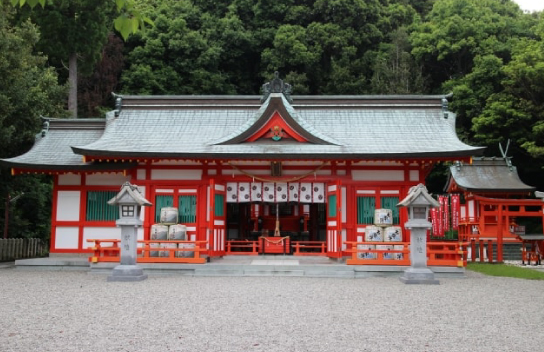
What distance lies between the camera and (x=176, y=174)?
1630cm

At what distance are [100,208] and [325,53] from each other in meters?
27.7

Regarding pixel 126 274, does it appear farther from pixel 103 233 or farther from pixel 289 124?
pixel 289 124

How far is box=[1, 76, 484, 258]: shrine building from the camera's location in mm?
15438

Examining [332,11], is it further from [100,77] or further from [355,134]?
[355,134]

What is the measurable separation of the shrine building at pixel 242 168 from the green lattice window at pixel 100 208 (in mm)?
35

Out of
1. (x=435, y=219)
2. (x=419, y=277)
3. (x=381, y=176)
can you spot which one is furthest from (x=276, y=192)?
(x=435, y=219)

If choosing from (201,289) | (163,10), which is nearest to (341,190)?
(201,289)

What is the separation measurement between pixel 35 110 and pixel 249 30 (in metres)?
25.1

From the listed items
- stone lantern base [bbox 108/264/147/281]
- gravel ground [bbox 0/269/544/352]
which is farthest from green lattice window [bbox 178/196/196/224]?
gravel ground [bbox 0/269/544/352]

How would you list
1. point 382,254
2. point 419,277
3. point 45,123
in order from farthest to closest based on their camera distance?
point 45,123 → point 382,254 → point 419,277

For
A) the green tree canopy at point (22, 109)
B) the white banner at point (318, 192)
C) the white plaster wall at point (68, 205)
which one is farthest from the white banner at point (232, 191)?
the green tree canopy at point (22, 109)

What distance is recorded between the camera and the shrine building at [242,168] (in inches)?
608

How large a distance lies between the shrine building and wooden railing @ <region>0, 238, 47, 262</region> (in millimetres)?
3331

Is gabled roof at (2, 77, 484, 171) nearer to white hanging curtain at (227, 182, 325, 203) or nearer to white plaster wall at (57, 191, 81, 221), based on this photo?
white plaster wall at (57, 191, 81, 221)
